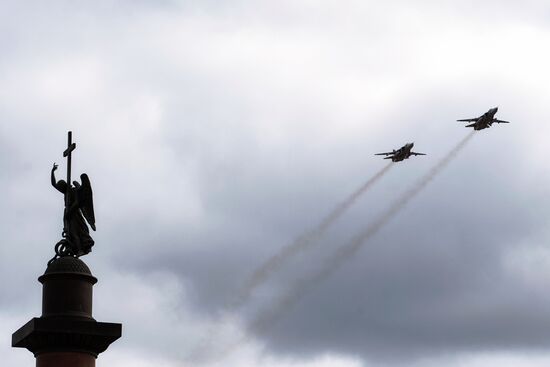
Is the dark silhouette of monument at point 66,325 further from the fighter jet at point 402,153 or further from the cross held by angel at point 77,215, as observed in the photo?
the fighter jet at point 402,153

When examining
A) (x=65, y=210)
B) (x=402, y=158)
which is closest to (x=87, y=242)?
(x=65, y=210)

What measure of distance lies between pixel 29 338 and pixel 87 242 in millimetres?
3859

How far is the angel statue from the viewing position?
46.2 metres

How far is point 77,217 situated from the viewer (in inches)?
1844

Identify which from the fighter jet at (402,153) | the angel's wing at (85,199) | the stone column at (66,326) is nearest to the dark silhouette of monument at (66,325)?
the stone column at (66,326)

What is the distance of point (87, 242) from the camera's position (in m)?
46.4

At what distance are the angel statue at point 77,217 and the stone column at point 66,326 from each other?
1.03 meters

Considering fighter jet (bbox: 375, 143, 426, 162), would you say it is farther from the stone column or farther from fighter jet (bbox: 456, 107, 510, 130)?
the stone column

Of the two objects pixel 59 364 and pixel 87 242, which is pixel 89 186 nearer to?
pixel 87 242

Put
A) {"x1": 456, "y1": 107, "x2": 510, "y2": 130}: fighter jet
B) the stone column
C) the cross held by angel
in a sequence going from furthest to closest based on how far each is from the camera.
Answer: {"x1": 456, "y1": 107, "x2": 510, "y2": 130}: fighter jet
the cross held by angel
the stone column

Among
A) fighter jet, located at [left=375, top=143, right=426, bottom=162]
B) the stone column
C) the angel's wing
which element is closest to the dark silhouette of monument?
the stone column

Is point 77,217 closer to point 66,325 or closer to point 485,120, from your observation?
point 66,325

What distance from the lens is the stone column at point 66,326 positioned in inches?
1731

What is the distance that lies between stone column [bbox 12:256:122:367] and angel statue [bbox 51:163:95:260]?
1.03 meters
